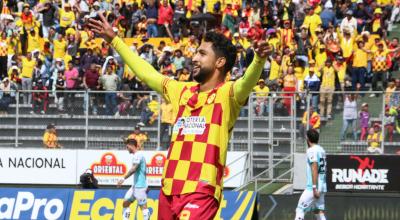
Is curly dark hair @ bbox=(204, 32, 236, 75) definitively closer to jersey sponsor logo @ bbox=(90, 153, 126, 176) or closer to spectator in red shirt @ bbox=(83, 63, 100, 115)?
jersey sponsor logo @ bbox=(90, 153, 126, 176)

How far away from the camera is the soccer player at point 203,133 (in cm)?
780

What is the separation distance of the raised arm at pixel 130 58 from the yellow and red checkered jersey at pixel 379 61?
1888 cm

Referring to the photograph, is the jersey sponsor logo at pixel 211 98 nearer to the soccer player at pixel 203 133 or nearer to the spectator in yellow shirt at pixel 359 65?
the soccer player at pixel 203 133

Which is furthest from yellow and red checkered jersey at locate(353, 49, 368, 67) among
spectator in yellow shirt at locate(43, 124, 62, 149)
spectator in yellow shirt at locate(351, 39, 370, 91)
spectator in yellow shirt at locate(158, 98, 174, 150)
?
spectator in yellow shirt at locate(43, 124, 62, 149)

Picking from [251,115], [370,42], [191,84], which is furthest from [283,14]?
[191,84]

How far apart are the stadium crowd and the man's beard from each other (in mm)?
14951

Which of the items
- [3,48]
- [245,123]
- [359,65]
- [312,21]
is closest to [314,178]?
[245,123]

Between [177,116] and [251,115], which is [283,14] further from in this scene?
[177,116]

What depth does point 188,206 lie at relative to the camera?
7723 mm

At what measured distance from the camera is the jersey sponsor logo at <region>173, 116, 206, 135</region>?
7875mm

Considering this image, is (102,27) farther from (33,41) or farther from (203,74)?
(33,41)

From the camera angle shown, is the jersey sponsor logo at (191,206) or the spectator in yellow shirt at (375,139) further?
the spectator in yellow shirt at (375,139)

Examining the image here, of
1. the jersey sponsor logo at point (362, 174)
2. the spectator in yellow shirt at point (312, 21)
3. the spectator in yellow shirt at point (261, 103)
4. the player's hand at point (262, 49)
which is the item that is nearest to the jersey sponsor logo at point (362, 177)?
the jersey sponsor logo at point (362, 174)

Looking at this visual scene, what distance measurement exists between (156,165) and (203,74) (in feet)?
57.3
